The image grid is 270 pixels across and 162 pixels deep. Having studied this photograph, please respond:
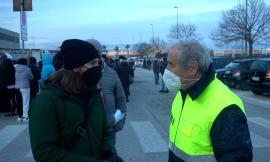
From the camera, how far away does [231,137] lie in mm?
2393

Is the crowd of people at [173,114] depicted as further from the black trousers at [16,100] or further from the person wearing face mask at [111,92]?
the black trousers at [16,100]

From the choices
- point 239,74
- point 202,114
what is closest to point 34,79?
point 202,114

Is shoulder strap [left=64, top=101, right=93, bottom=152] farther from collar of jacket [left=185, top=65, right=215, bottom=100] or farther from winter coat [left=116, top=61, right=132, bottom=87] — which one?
winter coat [left=116, top=61, right=132, bottom=87]

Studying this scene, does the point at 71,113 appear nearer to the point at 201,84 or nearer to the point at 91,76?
the point at 91,76

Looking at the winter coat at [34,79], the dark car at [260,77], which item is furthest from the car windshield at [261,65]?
the winter coat at [34,79]

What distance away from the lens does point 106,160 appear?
3064 mm

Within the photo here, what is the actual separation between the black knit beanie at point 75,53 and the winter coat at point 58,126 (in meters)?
0.20

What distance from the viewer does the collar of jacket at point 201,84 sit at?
2.66 meters

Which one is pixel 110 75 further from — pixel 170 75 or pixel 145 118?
pixel 145 118

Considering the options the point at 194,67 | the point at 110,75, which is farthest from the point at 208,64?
the point at 110,75

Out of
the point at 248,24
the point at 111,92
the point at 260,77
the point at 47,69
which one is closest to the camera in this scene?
the point at 111,92

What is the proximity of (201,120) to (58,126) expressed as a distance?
87 centimetres

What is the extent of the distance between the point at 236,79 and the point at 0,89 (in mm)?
13663

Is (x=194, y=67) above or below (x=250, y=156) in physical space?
above
